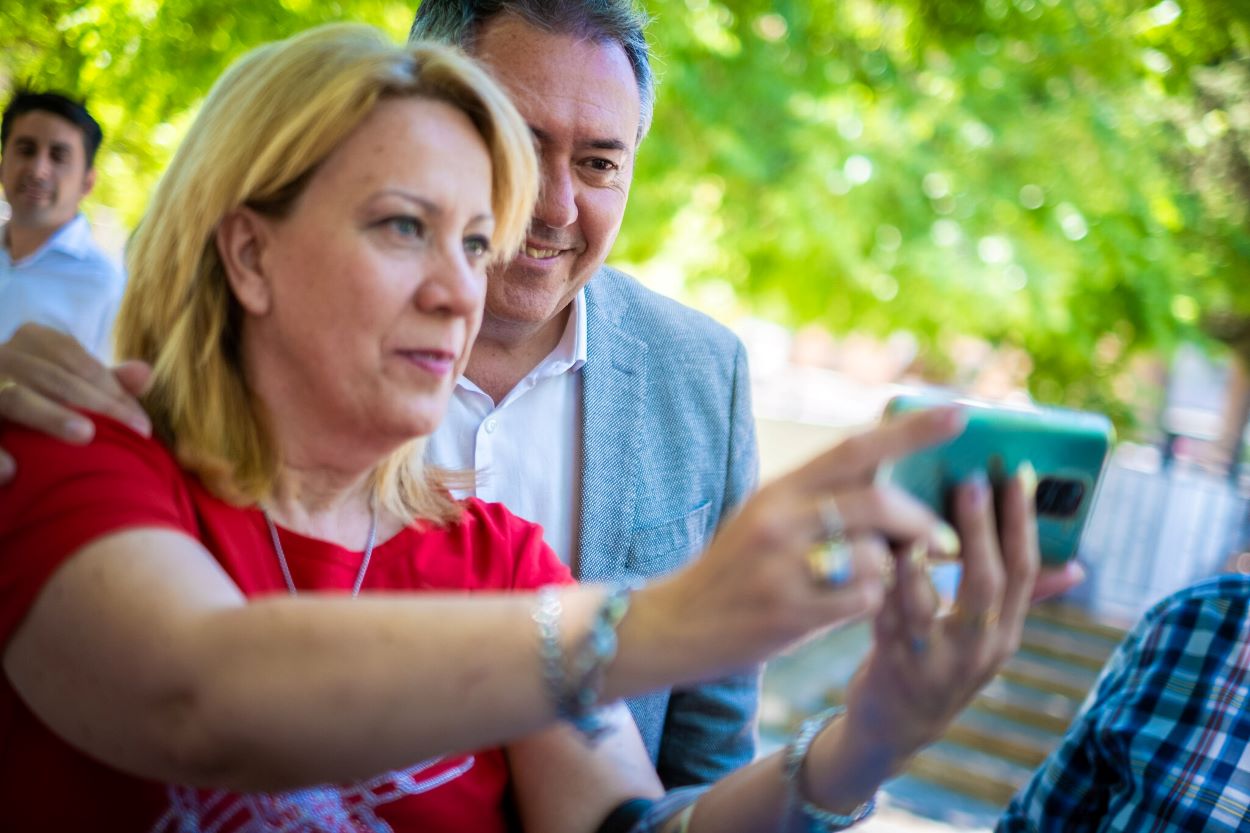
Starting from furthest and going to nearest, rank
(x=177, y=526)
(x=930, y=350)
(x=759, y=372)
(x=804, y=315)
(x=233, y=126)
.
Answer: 1. (x=759, y=372)
2. (x=930, y=350)
3. (x=804, y=315)
4. (x=233, y=126)
5. (x=177, y=526)

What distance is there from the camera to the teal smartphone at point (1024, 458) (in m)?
1.13

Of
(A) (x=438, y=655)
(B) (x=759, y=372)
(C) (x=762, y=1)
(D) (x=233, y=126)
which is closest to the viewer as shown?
(A) (x=438, y=655)

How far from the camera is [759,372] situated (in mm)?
20406

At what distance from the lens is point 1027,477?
46.6 inches

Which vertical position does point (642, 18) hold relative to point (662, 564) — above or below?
above

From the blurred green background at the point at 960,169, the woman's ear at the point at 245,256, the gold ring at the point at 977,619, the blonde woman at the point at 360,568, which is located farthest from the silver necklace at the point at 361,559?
the blurred green background at the point at 960,169

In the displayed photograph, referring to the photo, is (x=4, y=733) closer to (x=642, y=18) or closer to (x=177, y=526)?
(x=177, y=526)

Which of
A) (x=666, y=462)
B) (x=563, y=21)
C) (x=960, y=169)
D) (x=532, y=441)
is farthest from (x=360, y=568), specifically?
(x=960, y=169)

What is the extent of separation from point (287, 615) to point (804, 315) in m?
7.17

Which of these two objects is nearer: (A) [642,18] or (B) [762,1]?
(A) [642,18]

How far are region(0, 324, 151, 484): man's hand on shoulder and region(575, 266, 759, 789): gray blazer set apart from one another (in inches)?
44.0

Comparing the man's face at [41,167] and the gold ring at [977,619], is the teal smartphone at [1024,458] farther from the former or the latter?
the man's face at [41,167]

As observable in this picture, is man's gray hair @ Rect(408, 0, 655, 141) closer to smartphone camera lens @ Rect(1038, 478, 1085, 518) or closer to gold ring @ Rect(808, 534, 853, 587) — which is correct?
smartphone camera lens @ Rect(1038, 478, 1085, 518)

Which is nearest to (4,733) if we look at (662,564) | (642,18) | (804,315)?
(662,564)
